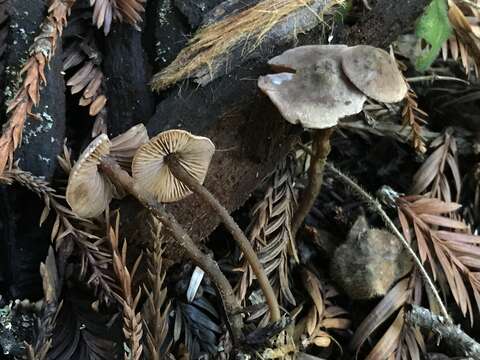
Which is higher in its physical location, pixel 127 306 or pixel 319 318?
pixel 127 306

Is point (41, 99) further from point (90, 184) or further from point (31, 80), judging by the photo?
point (90, 184)

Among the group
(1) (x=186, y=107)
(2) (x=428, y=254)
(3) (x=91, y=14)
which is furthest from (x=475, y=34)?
(3) (x=91, y=14)

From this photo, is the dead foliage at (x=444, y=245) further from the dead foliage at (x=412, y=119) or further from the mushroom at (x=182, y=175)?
the mushroom at (x=182, y=175)

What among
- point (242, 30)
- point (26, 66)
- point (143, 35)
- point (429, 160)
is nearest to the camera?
point (26, 66)

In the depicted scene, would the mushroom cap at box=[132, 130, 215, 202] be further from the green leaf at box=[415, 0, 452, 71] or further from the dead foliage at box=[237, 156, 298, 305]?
the green leaf at box=[415, 0, 452, 71]

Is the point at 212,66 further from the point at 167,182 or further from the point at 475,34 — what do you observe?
the point at 475,34

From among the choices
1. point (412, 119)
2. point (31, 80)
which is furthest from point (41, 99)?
point (412, 119)
